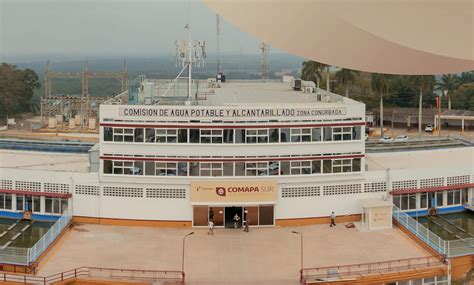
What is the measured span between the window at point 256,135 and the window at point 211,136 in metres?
1.25

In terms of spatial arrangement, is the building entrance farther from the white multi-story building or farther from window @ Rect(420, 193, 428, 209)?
window @ Rect(420, 193, 428, 209)

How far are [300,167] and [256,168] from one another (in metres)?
2.06

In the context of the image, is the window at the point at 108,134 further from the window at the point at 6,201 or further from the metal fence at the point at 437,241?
the metal fence at the point at 437,241

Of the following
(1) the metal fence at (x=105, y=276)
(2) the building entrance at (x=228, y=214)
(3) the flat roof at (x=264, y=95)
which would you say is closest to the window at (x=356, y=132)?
(3) the flat roof at (x=264, y=95)

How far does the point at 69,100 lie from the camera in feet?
254

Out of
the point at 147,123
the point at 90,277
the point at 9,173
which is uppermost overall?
the point at 147,123

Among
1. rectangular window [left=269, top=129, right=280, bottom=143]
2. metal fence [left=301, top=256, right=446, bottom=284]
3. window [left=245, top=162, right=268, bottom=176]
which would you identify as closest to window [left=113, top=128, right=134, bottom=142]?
window [left=245, top=162, right=268, bottom=176]

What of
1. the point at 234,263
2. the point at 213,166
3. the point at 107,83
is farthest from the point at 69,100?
the point at 107,83

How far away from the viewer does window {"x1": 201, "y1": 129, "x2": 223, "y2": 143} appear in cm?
3347

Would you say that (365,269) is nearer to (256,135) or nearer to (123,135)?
(256,135)

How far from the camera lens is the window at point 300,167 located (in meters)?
34.0

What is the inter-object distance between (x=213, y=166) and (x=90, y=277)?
29.1 ft

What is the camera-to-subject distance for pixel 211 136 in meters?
33.5

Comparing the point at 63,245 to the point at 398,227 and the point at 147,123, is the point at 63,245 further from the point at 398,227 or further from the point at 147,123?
the point at 398,227
